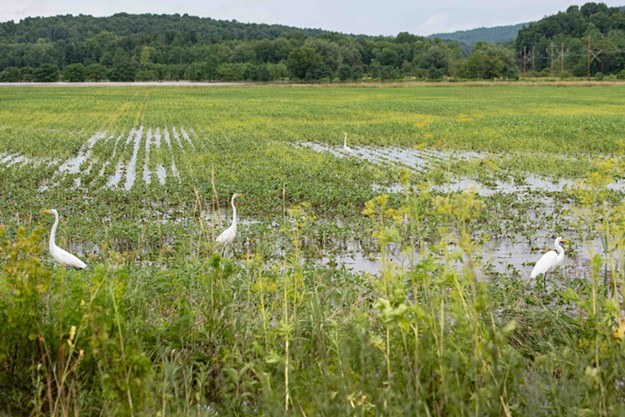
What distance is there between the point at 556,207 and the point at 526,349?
313 inches

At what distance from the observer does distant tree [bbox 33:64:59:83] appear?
126875 millimetres

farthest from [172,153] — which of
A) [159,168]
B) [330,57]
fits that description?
[330,57]

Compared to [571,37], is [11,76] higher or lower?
lower

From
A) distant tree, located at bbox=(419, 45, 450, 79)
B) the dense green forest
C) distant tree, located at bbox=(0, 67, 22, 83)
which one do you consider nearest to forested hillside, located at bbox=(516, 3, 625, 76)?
the dense green forest

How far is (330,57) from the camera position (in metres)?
126

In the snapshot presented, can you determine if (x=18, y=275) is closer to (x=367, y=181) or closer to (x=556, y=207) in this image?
(x=556, y=207)

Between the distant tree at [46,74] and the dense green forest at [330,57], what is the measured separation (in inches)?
6.9

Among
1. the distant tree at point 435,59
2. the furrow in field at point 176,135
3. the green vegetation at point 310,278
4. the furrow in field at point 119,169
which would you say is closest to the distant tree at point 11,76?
the distant tree at point 435,59

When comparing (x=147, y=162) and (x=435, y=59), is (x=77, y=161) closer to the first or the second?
(x=147, y=162)

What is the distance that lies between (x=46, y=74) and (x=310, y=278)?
130279 millimetres

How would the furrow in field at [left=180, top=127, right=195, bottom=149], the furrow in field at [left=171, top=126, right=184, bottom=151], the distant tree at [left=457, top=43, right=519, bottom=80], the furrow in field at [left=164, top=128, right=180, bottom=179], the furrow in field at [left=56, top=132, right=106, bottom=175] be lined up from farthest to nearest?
the distant tree at [left=457, top=43, right=519, bottom=80]
the furrow in field at [left=180, top=127, right=195, bottom=149]
the furrow in field at [left=171, top=126, right=184, bottom=151]
the furrow in field at [left=56, top=132, right=106, bottom=175]
the furrow in field at [left=164, top=128, right=180, bottom=179]

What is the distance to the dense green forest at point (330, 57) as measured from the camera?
354ft

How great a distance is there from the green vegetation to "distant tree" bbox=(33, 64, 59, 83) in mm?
105353

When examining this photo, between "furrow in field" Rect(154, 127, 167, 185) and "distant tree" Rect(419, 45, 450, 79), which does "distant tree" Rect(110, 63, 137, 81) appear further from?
"furrow in field" Rect(154, 127, 167, 185)
